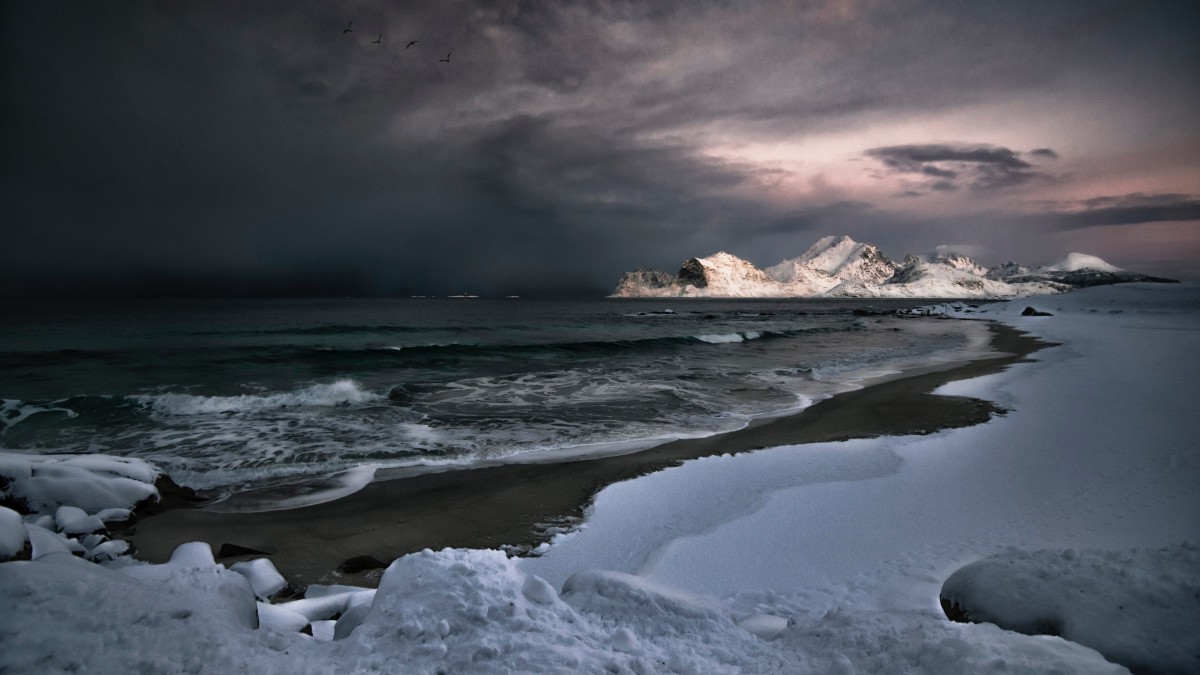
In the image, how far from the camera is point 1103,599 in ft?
8.39

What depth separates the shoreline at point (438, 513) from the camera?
16.3 feet

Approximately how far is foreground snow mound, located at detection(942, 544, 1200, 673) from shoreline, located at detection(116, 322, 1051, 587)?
3.65 metres

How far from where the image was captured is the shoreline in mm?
4973

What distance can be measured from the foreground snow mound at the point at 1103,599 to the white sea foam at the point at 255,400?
42.7 ft

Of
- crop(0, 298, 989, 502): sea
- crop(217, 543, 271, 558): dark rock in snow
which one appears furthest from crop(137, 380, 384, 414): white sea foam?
crop(217, 543, 271, 558): dark rock in snow

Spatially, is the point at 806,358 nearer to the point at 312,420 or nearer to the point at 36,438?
the point at 312,420

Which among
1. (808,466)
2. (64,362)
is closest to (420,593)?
(808,466)

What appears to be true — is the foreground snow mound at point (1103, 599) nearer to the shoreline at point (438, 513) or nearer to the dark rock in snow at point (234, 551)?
the shoreline at point (438, 513)

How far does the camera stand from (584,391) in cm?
1412

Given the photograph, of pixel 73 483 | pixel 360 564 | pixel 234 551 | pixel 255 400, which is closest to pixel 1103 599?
pixel 360 564

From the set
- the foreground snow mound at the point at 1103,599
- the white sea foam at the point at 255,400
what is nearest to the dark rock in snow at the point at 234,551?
the foreground snow mound at the point at 1103,599

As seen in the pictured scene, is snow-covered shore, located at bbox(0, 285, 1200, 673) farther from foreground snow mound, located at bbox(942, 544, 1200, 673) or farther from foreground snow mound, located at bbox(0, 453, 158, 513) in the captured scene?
foreground snow mound, located at bbox(0, 453, 158, 513)

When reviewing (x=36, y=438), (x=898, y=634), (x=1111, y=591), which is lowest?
(x=36, y=438)

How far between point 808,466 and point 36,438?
14135mm
